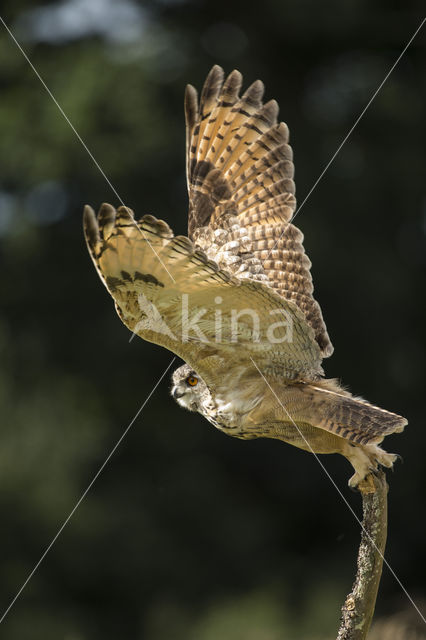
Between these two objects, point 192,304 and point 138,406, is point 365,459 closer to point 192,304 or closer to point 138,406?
point 192,304

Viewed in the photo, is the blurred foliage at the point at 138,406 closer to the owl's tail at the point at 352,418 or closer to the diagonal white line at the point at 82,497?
the diagonal white line at the point at 82,497

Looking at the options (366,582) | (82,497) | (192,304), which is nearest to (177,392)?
(192,304)

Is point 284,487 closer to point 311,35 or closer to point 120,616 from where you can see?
point 120,616

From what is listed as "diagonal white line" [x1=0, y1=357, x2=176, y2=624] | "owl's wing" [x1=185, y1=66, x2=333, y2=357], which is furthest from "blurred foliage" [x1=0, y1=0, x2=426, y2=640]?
"owl's wing" [x1=185, y1=66, x2=333, y2=357]

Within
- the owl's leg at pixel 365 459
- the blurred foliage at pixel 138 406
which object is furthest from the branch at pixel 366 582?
the blurred foliage at pixel 138 406

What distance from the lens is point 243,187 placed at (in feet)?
12.7

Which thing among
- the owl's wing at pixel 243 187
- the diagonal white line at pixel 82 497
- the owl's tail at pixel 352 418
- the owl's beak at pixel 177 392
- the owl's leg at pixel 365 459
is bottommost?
the diagonal white line at pixel 82 497

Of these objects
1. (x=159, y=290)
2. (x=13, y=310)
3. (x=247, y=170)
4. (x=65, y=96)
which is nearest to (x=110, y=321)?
(x=13, y=310)

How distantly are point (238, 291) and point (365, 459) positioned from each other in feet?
2.53

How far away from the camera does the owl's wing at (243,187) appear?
3699 millimetres

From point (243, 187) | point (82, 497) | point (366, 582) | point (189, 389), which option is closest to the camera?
point (366, 582)

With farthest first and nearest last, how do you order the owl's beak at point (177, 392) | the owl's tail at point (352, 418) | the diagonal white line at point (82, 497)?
1. the diagonal white line at point (82, 497)
2. the owl's beak at point (177, 392)
3. the owl's tail at point (352, 418)

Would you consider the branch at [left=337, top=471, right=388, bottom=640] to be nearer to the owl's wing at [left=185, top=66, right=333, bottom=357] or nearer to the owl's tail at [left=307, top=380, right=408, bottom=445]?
the owl's tail at [left=307, top=380, right=408, bottom=445]

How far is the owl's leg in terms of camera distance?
3084 millimetres
